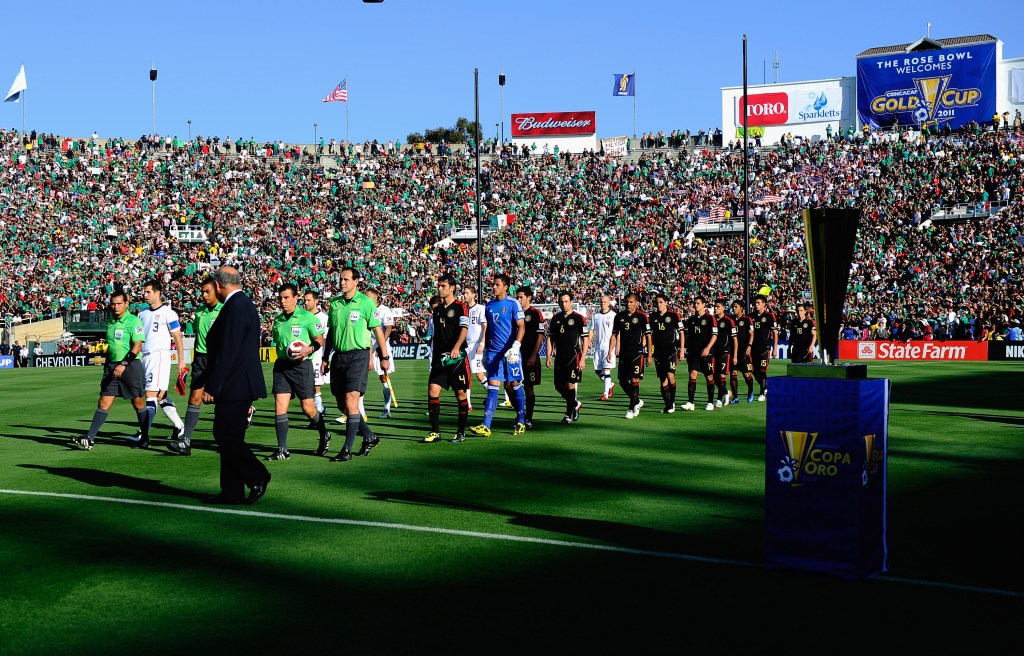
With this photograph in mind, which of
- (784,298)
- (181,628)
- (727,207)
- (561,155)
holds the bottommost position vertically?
(181,628)

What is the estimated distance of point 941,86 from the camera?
203 feet

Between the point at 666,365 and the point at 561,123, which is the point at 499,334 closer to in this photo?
the point at 666,365

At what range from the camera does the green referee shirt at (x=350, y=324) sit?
12.1 metres

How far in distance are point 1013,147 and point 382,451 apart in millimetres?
47494

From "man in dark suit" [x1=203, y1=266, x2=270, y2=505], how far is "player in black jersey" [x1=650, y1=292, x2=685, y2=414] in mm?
10055

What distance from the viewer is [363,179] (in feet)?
195

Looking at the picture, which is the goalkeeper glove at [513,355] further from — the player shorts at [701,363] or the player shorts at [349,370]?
the player shorts at [701,363]

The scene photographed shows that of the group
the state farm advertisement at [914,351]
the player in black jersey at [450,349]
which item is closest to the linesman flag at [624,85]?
the state farm advertisement at [914,351]

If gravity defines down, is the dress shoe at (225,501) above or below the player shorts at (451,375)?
below

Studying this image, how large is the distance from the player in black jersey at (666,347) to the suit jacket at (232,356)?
33.1ft

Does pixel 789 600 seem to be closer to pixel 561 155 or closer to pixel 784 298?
pixel 784 298

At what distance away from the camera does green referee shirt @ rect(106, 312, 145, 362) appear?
13305mm

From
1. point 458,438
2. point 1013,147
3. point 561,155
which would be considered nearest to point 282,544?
point 458,438

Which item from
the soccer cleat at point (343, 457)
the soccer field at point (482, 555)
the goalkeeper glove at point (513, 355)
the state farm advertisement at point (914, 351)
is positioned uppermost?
the goalkeeper glove at point (513, 355)
